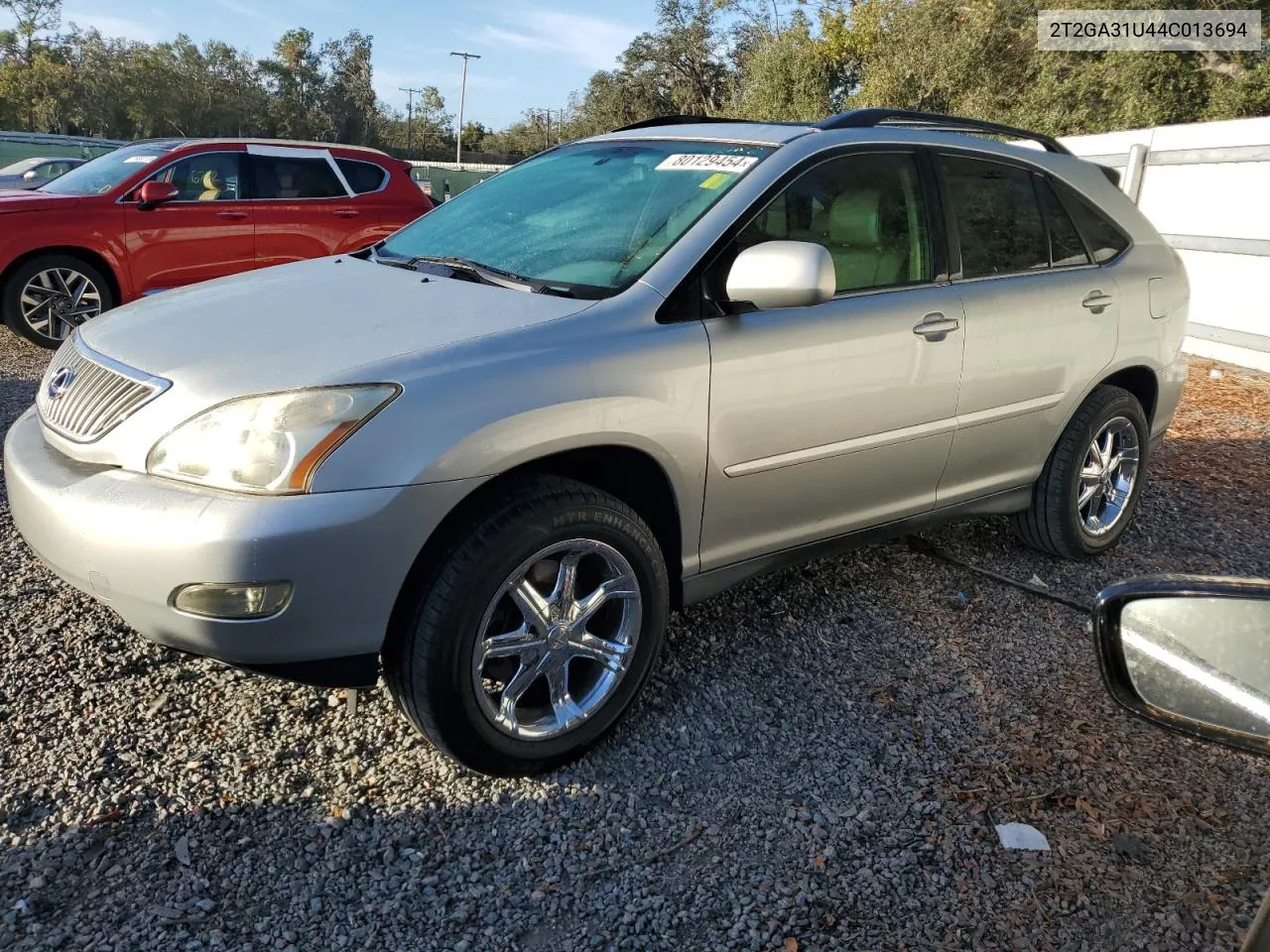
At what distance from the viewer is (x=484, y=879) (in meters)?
2.38

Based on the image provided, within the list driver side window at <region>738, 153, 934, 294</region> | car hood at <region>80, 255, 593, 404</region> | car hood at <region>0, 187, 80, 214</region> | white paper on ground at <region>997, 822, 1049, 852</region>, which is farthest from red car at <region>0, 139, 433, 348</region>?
white paper on ground at <region>997, 822, 1049, 852</region>

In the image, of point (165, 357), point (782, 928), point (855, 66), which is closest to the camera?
point (782, 928)

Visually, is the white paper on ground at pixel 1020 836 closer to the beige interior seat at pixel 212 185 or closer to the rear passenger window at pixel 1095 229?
the rear passenger window at pixel 1095 229

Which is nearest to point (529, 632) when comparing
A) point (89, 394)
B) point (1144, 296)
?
point (89, 394)

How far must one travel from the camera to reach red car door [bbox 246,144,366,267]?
8.54m

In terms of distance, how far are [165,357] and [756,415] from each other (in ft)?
5.37

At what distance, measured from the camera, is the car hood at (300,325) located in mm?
2461

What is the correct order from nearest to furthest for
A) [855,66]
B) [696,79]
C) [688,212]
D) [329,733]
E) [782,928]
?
[782,928], [329,733], [688,212], [855,66], [696,79]

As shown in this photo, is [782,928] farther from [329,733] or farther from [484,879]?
[329,733]

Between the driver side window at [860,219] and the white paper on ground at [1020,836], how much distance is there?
5.58ft

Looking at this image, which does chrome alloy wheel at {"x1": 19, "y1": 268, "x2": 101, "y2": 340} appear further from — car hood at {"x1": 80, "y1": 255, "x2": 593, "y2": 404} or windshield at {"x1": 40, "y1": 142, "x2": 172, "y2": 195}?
car hood at {"x1": 80, "y1": 255, "x2": 593, "y2": 404}

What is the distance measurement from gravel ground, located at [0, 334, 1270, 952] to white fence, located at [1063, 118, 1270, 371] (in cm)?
719

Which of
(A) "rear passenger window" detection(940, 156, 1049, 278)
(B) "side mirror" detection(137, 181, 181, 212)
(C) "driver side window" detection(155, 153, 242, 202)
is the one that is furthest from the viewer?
(C) "driver side window" detection(155, 153, 242, 202)

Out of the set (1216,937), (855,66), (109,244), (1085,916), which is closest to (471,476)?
(1085,916)
